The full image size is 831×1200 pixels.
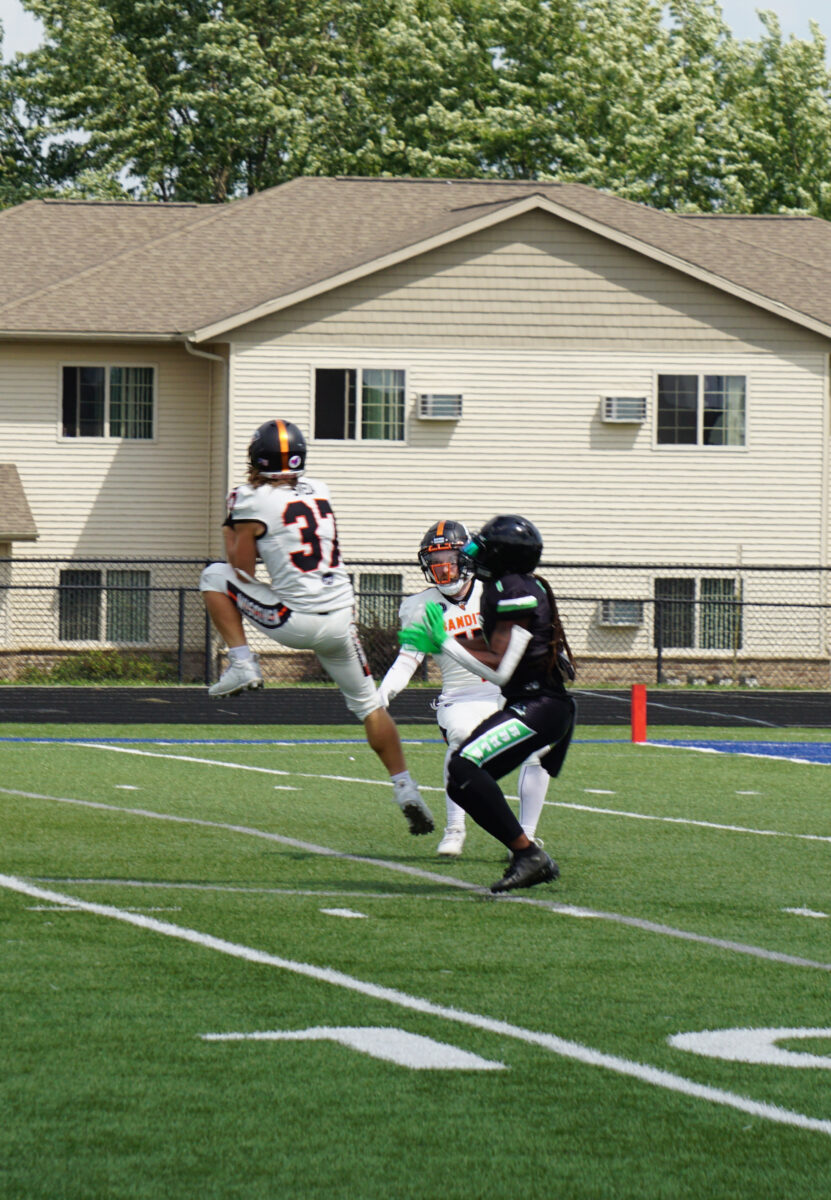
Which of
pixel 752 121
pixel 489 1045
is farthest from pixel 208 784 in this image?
pixel 752 121

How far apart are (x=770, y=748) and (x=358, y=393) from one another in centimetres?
1426

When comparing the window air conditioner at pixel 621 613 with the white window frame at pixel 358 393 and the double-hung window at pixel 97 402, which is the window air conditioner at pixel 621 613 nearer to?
the white window frame at pixel 358 393

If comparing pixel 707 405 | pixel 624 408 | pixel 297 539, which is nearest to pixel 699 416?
pixel 707 405

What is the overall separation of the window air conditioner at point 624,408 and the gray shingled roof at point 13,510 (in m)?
10.6

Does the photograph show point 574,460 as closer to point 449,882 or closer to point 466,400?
point 466,400

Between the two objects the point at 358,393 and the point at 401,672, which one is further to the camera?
the point at 358,393

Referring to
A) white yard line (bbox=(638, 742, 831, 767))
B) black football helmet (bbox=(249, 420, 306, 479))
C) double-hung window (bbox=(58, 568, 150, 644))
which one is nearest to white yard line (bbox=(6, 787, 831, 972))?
black football helmet (bbox=(249, 420, 306, 479))

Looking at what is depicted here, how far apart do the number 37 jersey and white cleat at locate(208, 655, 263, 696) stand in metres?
0.59

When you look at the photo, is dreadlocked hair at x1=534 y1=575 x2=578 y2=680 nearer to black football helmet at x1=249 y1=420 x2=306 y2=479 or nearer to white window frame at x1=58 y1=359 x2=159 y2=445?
black football helmet at x1=249 y1=420 x2=306 y2=479

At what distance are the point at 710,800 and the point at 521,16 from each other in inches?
1497

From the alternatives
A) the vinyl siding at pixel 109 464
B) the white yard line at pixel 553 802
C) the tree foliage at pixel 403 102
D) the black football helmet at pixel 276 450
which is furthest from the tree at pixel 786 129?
the black football helmet at pixel 276 450

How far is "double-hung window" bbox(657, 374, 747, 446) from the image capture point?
33.3 metres

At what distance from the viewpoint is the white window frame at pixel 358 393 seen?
3250 centimetres

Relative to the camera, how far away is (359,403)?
107ft
